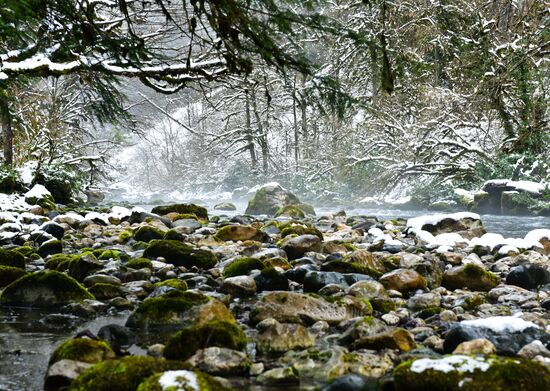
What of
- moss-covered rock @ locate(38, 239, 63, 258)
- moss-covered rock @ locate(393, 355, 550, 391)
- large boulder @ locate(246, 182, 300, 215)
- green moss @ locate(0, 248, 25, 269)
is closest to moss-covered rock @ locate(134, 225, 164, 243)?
moss-covered rock @ locate(38, 239, 63, 258)

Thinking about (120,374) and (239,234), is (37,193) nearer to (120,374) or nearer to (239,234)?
(239,234)

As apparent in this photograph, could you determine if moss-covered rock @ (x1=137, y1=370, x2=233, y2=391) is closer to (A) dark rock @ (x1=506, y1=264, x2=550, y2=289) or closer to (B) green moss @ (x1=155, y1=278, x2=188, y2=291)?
(B) green moss @ (x1=155, y1=278, x2=188, y2=291)

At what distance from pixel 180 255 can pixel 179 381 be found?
11.2 ft

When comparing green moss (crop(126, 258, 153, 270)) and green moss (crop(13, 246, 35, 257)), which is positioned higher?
green moss (crop(13, 246, 35, 257))

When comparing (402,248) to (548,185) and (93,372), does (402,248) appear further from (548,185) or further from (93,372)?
(548,185)

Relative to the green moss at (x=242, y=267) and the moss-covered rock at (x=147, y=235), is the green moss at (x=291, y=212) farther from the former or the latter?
the green moss at (x=242, y=267)

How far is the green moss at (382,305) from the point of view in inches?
145

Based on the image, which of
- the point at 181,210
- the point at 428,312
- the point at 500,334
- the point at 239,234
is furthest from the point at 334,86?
the point at 181,210

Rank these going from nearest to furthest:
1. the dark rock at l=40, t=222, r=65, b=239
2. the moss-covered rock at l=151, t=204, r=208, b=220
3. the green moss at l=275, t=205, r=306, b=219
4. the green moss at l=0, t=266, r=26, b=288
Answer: the green moss at l=0, t=266, r=26, b=288 → the dark rock at l=40, t=222, r=65, b=239 → the moss-covered rock at l=151, t=204, r=208, b=220 → the green moss at l=275, t=205, r=306, b=219

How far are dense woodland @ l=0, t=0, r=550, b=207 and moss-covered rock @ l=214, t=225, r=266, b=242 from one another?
165 cm

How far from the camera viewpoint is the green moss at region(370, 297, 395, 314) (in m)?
3.68

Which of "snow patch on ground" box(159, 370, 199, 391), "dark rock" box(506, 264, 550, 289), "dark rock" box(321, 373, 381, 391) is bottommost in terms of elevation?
"dark rock" box(506, 264, 550, 289)

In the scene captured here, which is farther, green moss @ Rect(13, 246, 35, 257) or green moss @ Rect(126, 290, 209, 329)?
green moss @ Rect(13, 246, 35, 257)

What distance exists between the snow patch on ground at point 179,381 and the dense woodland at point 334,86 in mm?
1879
